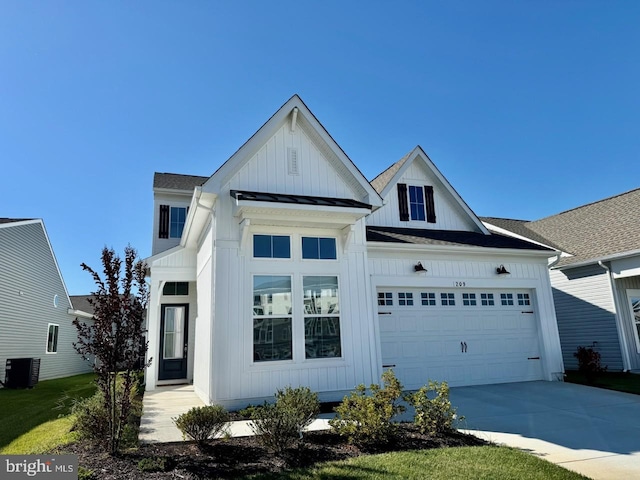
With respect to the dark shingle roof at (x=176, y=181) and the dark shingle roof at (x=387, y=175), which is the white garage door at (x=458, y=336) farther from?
the dark shingle roof at (x=176, y=181)

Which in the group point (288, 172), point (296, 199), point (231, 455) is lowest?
point (231, 455)

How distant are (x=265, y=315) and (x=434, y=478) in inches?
190

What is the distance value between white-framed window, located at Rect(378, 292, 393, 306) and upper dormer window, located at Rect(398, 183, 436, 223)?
3130mm

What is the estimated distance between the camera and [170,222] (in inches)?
617

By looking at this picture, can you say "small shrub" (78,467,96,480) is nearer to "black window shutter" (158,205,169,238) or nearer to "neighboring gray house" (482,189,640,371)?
"black window shutter" (158,205,169,238)

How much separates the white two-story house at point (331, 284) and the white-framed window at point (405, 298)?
0.04 m

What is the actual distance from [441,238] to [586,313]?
7142 millimetres

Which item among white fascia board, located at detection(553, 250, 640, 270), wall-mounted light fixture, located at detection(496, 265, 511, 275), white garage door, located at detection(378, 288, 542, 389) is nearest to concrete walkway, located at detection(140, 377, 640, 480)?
white garage door, located at detection(378, 288, 542, 389)

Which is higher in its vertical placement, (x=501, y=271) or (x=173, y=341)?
(x=501, y=271)

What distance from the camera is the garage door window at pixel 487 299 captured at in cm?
1159

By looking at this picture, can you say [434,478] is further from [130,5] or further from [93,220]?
[93,220]

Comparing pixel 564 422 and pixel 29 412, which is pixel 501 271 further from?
pixel 29 412

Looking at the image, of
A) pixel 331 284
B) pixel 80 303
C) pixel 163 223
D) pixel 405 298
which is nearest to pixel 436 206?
pixel 405 298

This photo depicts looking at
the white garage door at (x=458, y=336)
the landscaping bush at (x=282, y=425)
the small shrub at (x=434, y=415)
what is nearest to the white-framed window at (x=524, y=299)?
the white garage door at (x=458, y=336)
